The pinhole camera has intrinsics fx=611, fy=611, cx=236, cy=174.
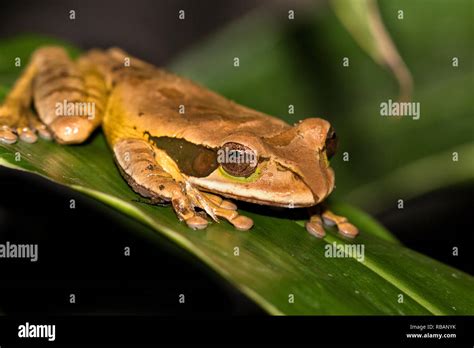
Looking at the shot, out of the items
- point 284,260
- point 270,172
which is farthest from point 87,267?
→ point 284,260

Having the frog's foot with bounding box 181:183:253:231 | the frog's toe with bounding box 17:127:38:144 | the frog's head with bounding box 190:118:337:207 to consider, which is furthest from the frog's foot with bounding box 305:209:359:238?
the frog's toe with bounding box 17:127:38:144

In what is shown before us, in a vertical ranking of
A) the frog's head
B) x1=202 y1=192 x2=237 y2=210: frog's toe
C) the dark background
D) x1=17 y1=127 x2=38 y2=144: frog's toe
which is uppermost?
x1=17 y1=127 x2=38 y2=144: frog's toe

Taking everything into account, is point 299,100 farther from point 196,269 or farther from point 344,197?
point 196,269

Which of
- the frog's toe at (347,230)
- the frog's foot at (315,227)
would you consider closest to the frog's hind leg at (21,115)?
the frog's foot at (315,227)

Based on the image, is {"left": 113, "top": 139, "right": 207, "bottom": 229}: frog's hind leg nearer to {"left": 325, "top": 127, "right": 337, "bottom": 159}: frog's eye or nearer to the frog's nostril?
the frog's nostril

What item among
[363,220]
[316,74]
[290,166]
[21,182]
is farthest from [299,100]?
[21,182]

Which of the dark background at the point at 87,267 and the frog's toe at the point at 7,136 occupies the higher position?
the frog's toe at the point at 7,136

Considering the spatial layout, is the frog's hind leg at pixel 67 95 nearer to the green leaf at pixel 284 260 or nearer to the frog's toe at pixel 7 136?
the green leaf at pixel 284 260

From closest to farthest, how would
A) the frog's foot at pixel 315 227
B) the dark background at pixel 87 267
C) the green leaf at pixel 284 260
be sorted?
the green leaf at pixel 284 260, the frog's foot at pixel 315 227, the dark background at pixel 87 267
